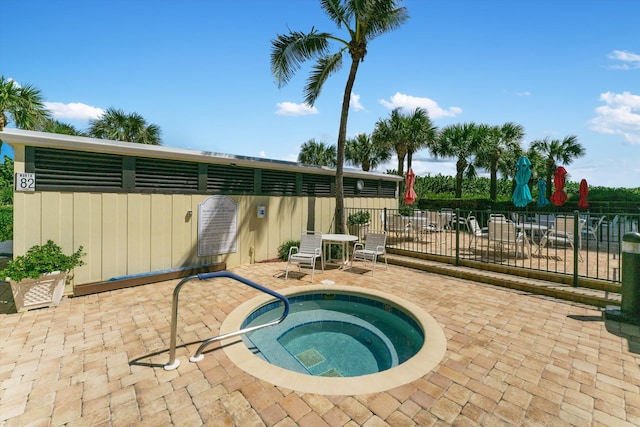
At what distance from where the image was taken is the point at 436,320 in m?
4.27

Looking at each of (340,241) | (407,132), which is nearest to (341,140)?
(340,241)

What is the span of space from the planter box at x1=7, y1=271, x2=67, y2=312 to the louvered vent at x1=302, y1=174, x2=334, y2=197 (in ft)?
20.9

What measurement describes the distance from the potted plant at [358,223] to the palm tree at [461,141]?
14090mm

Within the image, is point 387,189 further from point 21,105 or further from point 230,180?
point 21,105

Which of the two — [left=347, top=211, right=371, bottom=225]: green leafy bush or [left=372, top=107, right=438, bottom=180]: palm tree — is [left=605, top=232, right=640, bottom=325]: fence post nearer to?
[left=347, top=211, right=371, bottom=225]: green leafy bush

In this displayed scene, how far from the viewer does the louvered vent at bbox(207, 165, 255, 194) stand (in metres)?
7.22

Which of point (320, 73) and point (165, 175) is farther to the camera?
point (320, 73)

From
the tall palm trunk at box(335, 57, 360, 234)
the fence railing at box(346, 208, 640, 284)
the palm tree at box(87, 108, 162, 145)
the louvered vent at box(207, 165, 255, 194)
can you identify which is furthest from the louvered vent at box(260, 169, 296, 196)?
the palm tree at box(87, 108, 162, 145)

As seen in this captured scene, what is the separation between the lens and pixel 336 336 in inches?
167

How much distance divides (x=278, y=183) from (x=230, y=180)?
160 centimetres

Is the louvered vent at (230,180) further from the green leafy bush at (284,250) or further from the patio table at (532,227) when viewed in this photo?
the patio table at (532,227)

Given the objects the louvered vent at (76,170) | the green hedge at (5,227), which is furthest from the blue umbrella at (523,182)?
the green hedge at (5,227)

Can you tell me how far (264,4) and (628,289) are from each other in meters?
9.81

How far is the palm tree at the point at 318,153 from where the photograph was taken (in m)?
30.1
